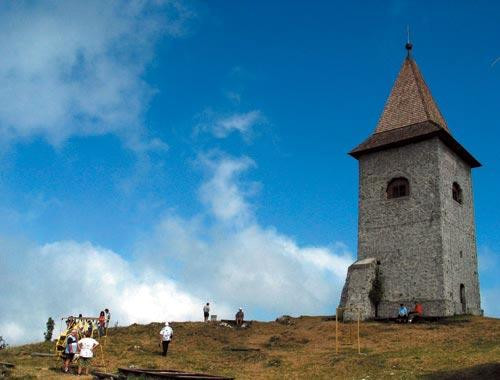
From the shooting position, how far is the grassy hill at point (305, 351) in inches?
717

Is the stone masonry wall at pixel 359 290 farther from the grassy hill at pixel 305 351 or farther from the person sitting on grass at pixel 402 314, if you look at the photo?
the person sitting on grass at pixel 402 314

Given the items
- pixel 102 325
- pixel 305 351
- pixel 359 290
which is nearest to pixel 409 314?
pixel 359 290

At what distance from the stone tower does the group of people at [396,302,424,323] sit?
44 centimetres

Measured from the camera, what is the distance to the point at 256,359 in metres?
22.3

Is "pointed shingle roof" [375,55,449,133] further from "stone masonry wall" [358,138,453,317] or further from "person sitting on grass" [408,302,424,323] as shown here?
"person sitting on grass" [408,302,424,323]

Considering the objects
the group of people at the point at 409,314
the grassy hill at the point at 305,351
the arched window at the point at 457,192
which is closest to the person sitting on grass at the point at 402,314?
the group of people at the point at 409,314

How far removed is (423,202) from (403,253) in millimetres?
3113

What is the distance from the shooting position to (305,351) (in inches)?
933

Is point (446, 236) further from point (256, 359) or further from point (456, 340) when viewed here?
point (256, 359)

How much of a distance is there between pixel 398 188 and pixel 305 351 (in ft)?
43.6

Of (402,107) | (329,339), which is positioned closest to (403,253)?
(329,339)

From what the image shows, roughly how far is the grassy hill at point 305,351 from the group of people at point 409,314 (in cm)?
106

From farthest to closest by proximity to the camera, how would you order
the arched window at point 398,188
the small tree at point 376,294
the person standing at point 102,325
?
the arched window at point 398,188, the small tree at point 376,294, the person standing at point 102,325

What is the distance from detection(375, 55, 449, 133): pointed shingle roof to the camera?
114 ft
